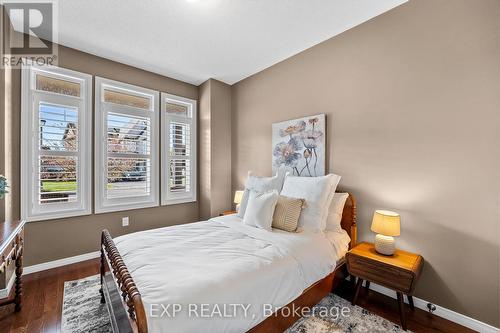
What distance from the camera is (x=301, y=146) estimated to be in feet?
9.64

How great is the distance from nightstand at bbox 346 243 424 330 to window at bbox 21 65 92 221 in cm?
337

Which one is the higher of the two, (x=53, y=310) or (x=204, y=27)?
(x=204, y=27)

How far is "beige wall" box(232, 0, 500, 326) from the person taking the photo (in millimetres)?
1721

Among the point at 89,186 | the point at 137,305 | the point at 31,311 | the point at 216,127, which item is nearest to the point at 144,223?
the point at 89,186

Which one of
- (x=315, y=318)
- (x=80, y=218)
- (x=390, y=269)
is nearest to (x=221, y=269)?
(x=315, y=318)

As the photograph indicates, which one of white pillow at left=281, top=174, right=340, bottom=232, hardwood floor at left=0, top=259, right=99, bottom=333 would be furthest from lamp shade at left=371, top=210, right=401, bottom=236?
hardwood floor at left=0, top=259, right=99, bottom=333

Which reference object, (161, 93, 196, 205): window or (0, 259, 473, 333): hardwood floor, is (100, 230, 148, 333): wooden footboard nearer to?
(0, 259, 473, 333): hardwood floor

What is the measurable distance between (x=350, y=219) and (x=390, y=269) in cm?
66

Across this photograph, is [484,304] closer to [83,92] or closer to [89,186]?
[89,186]

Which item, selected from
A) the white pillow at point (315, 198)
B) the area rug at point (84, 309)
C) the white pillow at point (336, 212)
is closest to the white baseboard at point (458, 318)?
the white pillow at point (336, 212)

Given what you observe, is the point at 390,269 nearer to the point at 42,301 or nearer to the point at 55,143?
the point at 42,301

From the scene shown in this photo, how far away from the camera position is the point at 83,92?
117 inches

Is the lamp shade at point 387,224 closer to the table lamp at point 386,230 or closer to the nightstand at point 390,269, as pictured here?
the table lamp at point 386,230

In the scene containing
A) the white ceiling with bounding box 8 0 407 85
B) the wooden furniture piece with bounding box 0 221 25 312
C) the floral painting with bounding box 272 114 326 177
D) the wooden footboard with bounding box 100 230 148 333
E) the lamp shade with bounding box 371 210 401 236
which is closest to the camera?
the wooden footboard with bounding box 100 230 148 333
